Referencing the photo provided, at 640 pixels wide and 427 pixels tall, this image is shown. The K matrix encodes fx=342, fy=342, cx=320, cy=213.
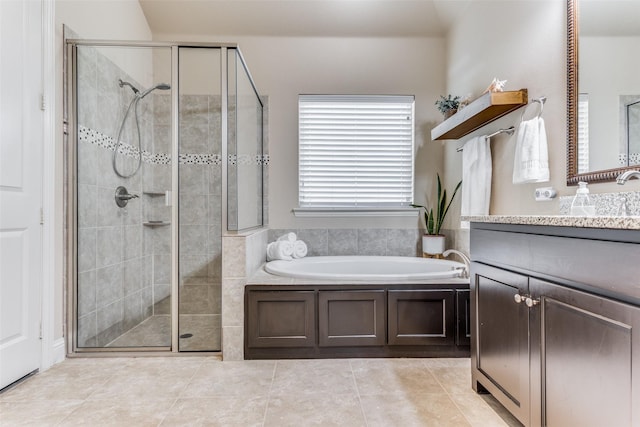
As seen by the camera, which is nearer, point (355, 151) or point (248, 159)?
point (248, 159)

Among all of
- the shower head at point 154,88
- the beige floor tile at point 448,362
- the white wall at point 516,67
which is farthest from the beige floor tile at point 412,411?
the shower head at point 154,88

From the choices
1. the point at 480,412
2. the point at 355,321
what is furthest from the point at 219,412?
the point at 480,412

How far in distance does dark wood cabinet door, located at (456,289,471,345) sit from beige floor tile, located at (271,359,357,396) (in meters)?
0.71

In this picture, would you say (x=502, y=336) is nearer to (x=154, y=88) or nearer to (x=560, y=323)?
(x=560, y=323)

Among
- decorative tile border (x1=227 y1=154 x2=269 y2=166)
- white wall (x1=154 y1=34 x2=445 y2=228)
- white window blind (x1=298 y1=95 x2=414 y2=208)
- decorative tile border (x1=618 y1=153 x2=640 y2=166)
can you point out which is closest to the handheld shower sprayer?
decorative tile border (x1=227 y1=154 x2=269 y2=166)

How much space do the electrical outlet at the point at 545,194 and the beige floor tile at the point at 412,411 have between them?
1108mm

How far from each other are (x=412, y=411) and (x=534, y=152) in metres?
1.41

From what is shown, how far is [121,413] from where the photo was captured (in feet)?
4.94

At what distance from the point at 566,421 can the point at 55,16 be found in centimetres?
303

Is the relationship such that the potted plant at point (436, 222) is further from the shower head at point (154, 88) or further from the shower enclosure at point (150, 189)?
the shower head at point (154, 88)

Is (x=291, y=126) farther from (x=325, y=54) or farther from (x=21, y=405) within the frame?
(x=21, y=405)

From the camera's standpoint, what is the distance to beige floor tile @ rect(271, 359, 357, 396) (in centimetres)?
170

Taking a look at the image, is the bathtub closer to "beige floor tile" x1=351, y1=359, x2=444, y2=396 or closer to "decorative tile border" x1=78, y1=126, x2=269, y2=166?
"beige floor tile" x1=351, y1=359, x2=444, y2=396

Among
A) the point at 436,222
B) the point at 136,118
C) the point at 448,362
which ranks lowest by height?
the point at 448,362
